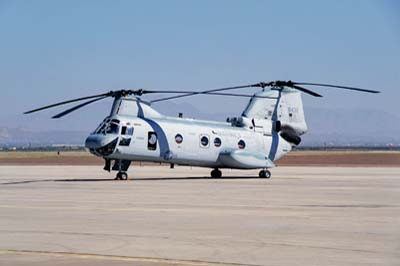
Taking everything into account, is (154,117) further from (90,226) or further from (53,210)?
(90,226)

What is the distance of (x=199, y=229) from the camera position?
15.3 meters

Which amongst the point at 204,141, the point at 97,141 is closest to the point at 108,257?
the point at 97,141

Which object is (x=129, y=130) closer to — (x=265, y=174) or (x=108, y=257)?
(x=265, y=174)

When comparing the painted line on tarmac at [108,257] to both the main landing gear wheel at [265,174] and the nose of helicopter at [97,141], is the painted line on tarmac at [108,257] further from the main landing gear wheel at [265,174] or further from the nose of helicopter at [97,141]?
the main landing gear wheel at [265,174]

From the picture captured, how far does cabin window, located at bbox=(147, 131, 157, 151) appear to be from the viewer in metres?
37.0

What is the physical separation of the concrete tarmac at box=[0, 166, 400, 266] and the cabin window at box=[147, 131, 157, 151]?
11.3 metres

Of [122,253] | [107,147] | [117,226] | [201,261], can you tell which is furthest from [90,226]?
[107,147]

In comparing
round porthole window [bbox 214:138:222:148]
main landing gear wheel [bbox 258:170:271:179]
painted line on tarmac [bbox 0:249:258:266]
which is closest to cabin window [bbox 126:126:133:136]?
round porthole window [bbox 214:138:222:148]

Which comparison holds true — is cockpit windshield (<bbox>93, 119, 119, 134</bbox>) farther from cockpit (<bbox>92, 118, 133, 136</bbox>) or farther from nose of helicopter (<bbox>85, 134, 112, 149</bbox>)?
nose of helicopter (<bbox>85, 134, 112, 149</bbox>)

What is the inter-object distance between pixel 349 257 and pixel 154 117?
87.3 feet

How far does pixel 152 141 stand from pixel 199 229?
72.0 feet

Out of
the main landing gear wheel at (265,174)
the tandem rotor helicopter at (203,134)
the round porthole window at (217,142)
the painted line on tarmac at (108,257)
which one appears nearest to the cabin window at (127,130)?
the tandem rotor helicopter at (203,134)

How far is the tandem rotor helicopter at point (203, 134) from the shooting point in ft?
119

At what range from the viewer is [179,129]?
38.4 meters
